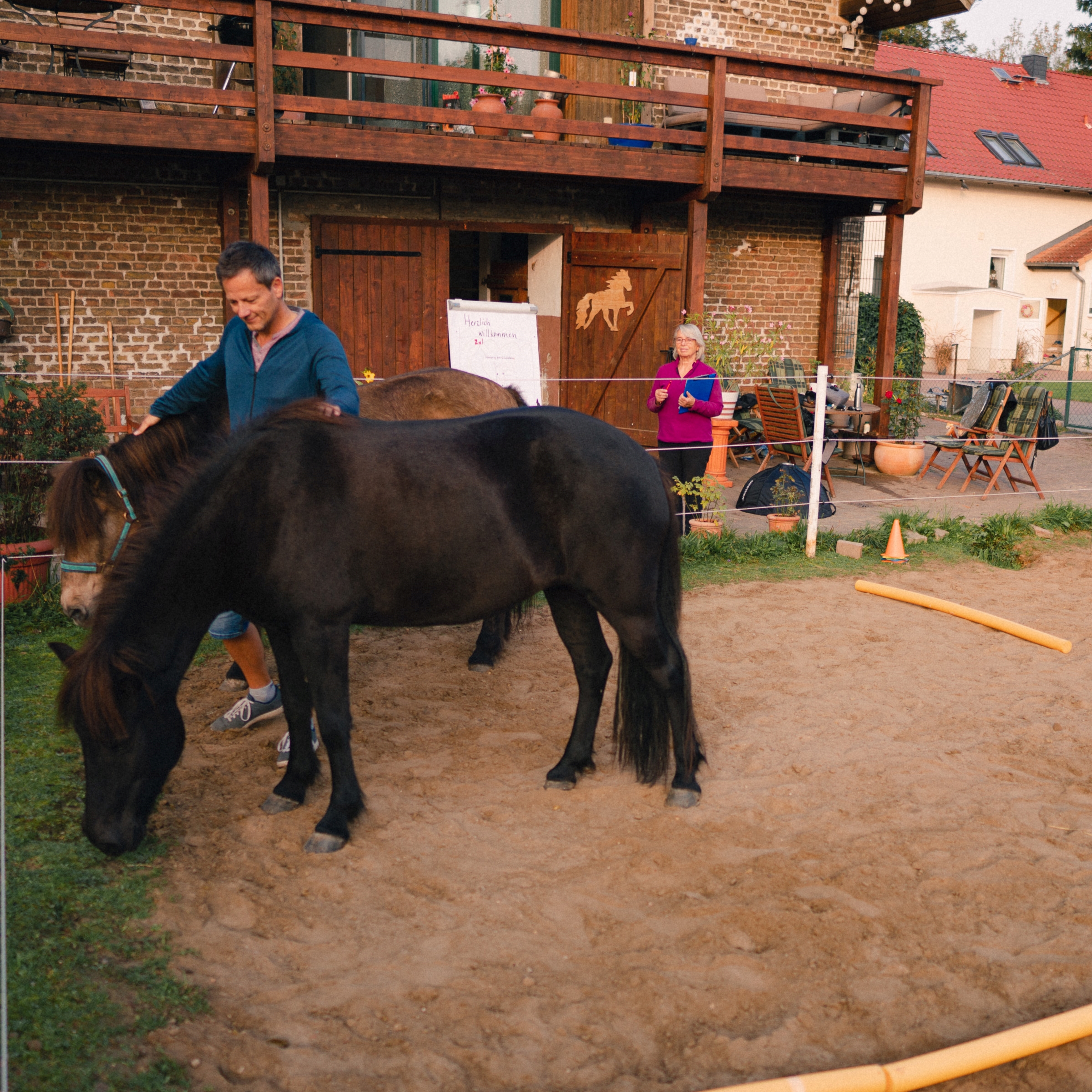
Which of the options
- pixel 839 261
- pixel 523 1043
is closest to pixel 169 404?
pixel 523 1043

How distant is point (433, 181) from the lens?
10.7m

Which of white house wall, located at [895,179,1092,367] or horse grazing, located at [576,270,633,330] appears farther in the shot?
white house wall, located at [895,179,1092,367]

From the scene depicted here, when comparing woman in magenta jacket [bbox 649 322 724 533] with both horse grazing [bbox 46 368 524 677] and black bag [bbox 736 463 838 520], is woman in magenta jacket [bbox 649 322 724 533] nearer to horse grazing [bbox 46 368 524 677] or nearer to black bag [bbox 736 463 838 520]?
black bag [bbox 736 463 838 520]

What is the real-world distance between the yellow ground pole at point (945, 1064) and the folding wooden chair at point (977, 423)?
8447 millimetres

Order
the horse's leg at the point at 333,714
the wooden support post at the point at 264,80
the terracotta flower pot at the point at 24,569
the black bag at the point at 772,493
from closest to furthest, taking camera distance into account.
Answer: the horse's leg at the point at 333,714, the terracotta flower pot at the point at 24,569, the wooden support post at the point at 264,80, the black bag at the point at 772,493

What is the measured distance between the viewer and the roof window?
93.6 feet

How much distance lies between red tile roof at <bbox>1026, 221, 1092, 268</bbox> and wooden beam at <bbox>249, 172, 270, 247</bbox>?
86.9ft

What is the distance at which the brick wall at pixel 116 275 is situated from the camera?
30.2 feet

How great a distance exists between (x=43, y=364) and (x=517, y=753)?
283 inches

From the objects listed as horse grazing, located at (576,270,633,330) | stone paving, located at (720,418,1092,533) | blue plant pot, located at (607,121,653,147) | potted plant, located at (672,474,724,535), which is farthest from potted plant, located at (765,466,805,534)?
blue plant pot, located at (607,121,653,147)

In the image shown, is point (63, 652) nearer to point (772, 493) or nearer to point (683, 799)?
point (683, 799)

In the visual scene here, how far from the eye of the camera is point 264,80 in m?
8.35

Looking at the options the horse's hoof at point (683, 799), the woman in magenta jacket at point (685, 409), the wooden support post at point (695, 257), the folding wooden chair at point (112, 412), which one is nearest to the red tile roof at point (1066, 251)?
the wooden support post at point (695, 257)

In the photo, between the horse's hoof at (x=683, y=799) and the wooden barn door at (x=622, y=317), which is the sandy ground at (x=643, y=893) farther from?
the wooden barn door at (x=622, y=317)
